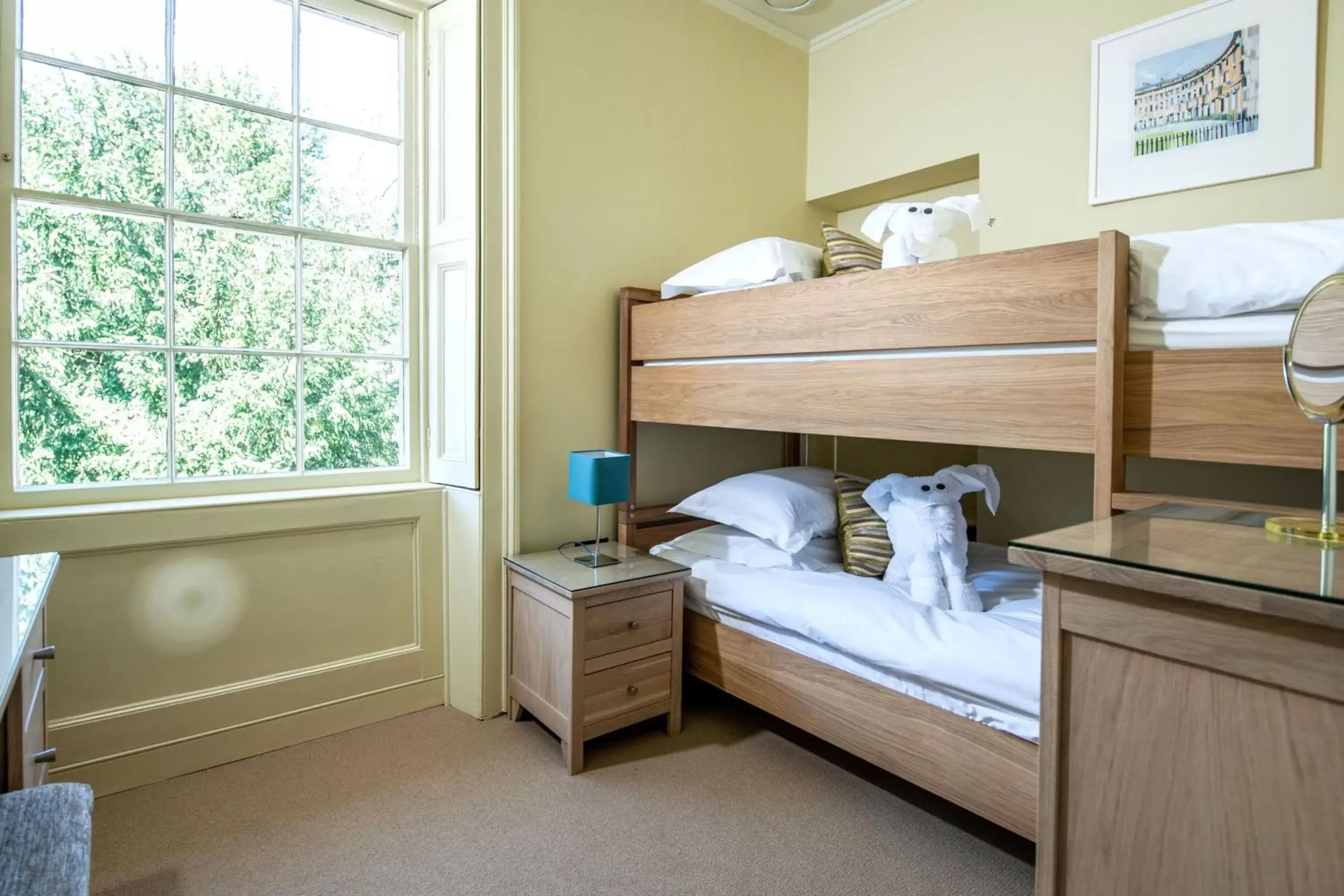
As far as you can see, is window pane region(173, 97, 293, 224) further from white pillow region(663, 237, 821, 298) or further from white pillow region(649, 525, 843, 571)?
white pillow region(649, 525, 843, 571)

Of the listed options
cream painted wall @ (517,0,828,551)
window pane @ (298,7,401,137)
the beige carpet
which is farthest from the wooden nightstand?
window pane @ (298,7,401,137)

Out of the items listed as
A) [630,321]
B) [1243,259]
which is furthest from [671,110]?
[1243,259]

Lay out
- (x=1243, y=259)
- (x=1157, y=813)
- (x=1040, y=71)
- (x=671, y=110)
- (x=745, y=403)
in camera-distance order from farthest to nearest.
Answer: (x=671, y=110)
(x=1040, y=71)
(x=745, y=403)
(x=1243, y=259)
(x=1157, y=813)

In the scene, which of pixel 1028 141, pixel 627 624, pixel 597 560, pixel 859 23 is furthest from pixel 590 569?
pixel 859 23

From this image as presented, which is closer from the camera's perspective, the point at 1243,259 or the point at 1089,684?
the point at 1089,684

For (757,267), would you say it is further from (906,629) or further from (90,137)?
(90,137)

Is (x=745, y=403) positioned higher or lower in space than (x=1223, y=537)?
higher

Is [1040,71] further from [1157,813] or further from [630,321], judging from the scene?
[1157,813]

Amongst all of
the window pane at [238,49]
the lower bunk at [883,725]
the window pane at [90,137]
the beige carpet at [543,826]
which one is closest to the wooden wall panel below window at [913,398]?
the lower bunk at [883,725]

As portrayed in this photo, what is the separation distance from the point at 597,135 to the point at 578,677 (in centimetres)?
193

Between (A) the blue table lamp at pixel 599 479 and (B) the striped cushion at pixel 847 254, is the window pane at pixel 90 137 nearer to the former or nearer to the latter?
(A) the blue table lamp at pixel 599 479

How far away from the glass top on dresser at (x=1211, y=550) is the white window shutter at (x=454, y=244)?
75.1 inches

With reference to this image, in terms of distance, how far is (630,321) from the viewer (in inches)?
106

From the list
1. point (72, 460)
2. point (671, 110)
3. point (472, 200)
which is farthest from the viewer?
point (671, 110)
